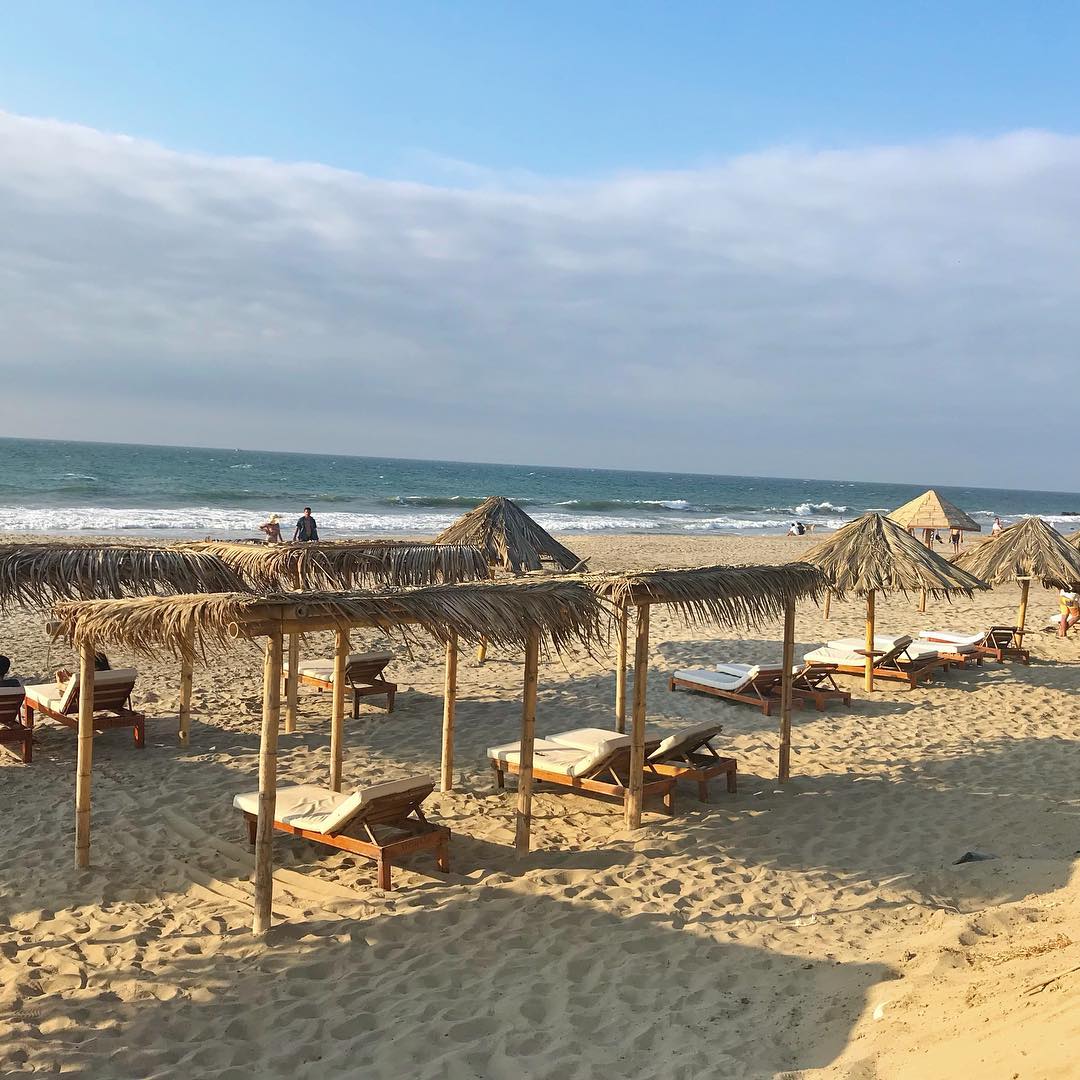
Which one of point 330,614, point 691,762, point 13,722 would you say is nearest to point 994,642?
point 691,762

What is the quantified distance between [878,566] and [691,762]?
15.5 feet

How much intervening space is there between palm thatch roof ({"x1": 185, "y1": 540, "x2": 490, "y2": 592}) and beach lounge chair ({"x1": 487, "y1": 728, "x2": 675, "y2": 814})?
249 cm

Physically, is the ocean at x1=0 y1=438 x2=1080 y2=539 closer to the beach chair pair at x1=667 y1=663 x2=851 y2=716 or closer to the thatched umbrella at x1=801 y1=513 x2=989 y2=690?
the beach chair pair at x1=667 y1=663 x2=851 y2=716

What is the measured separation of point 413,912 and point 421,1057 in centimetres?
130

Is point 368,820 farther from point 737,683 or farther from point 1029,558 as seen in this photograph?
point 1029,558

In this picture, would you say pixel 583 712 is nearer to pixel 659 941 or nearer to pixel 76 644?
pixel 659 941

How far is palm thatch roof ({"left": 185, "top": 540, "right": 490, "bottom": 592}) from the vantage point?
329 inches

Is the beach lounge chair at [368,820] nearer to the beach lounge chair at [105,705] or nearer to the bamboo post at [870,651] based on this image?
the beach lounge chair at [105,705]

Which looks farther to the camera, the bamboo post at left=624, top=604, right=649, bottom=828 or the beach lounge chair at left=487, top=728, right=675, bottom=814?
the beach lounge chair at left=487, top=728, right=675, bottom=814

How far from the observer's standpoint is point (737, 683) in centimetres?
1014

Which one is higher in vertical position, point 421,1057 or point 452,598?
point 452,598

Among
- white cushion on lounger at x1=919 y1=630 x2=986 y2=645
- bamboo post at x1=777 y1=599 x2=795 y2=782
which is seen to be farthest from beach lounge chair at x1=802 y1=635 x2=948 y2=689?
bamboo post at x1=777 y1=599 x2=795 y2=782

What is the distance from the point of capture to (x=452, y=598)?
17.6 feet

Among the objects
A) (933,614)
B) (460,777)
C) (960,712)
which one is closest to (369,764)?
(460,777)
